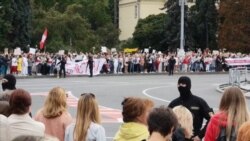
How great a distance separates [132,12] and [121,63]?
54.2 meters

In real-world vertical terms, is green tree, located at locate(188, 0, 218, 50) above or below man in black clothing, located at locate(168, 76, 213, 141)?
above

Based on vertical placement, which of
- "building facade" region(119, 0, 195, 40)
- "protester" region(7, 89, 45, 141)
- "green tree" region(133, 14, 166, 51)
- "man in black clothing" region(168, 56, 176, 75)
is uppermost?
"building facade" region(119, 0, 195, 40)

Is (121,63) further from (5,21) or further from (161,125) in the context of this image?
(161,125)

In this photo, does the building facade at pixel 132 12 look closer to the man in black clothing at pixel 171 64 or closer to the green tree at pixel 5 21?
the green tree at pixel 5 21

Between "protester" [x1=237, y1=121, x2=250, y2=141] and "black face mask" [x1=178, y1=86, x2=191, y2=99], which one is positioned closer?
"protester" [x1=237, y1=121, x2=250, y2=141]

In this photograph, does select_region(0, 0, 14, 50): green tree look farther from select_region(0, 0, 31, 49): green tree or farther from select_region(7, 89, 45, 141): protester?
select_region(7, 89, 45, 141): protester

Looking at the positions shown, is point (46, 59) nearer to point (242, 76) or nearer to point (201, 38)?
point (242, 76)

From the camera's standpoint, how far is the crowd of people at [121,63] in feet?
162

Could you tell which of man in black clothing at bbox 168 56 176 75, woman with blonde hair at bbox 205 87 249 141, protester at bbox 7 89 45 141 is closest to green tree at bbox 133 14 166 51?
man in black clothing at bbox 168 56 176 75

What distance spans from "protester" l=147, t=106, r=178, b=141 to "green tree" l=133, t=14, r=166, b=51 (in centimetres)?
7999

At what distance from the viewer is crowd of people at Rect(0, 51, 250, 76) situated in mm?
49281

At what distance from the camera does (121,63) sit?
55531mm

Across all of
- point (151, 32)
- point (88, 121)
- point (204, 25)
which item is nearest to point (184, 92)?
point (88, 121)

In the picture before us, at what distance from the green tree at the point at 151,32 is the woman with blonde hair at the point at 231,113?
257ft
